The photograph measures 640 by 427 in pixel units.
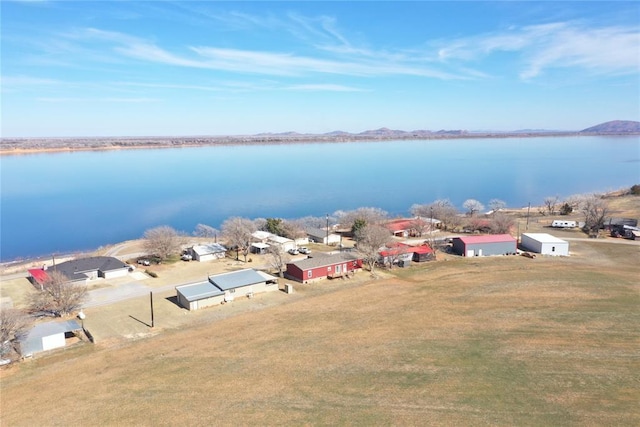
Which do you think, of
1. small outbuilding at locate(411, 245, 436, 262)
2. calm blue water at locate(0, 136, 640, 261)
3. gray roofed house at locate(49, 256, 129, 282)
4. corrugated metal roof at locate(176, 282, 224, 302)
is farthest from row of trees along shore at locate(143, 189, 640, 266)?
calm blue water at locate(0, 136, 640, 261)

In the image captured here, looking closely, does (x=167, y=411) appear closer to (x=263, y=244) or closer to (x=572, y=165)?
(x=263, y=244)

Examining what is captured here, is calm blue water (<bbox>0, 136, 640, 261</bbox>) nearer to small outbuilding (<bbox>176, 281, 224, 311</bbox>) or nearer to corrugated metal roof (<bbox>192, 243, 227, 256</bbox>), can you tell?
corrugated metal roof (<bbox>192, 243, 227, 256</bbox>)

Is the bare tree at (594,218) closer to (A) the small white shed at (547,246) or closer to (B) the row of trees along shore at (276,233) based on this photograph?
(B) the row of trees along shore at (276,233)

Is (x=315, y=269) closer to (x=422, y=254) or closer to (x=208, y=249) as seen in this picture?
(x=422, y=254)

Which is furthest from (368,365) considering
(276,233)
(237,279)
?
(276,233)

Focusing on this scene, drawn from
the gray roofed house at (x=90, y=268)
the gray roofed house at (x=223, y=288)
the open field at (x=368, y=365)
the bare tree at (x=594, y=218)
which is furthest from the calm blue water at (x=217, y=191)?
the open field at (x=368, y=365)
